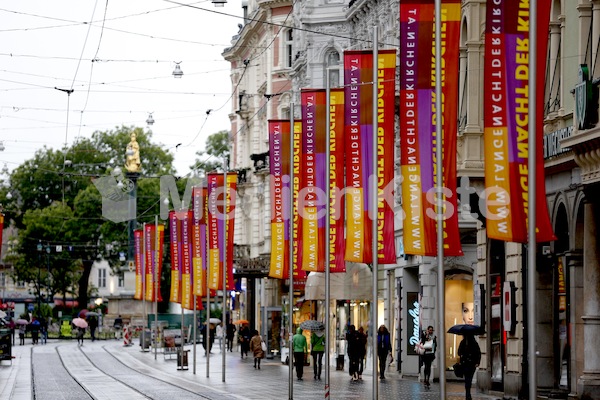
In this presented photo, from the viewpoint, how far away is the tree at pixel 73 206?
112 meters

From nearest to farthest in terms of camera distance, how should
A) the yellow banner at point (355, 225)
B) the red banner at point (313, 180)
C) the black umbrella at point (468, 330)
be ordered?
the yellow banner at point (355, 225) < the black umbrella at point (468, 330) < the red banner at point (313, 180)

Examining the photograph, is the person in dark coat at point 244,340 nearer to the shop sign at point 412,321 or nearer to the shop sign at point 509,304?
the shop sign at point 412,321

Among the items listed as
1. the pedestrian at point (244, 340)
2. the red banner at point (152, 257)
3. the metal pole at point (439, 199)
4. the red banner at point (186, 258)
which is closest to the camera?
the metal pole at point (439, 199)

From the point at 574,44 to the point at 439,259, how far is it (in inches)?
369

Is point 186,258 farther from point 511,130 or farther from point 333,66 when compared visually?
point 511,130

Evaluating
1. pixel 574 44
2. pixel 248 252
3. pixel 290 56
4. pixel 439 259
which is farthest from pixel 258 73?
pixel 439 259

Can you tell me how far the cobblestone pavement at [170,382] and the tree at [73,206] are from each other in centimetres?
4707

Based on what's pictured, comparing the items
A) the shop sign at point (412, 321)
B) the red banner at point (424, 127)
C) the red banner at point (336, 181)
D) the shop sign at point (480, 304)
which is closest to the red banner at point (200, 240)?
the shop sign at point (412, 321)

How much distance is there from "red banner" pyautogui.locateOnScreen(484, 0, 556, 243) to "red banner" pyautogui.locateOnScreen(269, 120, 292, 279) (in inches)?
699

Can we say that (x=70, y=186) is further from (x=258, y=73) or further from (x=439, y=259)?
→ (x=439, y=259)

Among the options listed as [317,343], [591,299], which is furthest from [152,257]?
[591,299]

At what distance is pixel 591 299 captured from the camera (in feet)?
93.4

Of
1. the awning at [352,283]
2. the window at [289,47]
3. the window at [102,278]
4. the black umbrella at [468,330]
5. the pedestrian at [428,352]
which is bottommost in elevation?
the pedestrian at [428,352]

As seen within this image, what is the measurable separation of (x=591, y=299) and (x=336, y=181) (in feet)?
28.8
